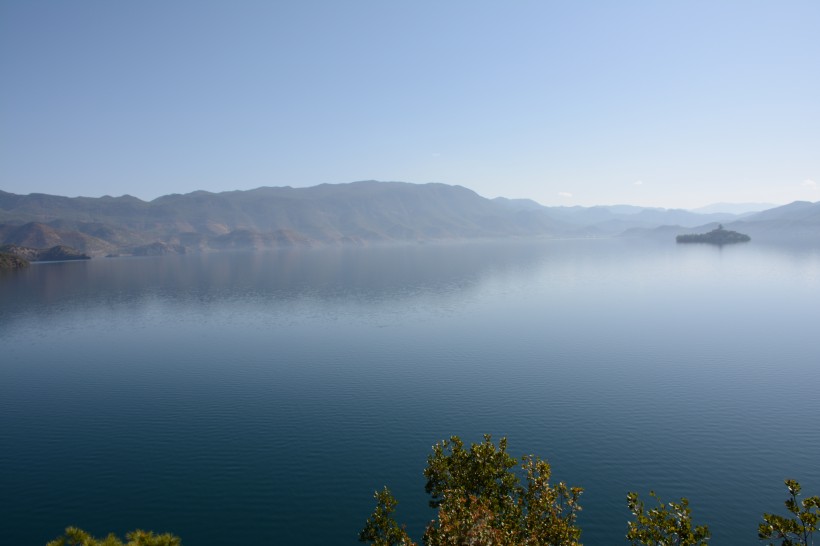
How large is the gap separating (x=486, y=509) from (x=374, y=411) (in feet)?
96.1

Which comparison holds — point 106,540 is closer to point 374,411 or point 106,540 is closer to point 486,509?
point 486,509

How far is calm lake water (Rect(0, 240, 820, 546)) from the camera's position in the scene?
29781 mm

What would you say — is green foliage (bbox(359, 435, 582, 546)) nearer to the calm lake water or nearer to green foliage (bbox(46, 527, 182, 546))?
green foliage (bbox(46, 527, 182, 546))

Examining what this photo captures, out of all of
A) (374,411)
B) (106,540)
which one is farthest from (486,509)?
(374,411)

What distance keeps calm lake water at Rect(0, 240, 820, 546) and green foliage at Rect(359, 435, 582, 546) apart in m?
8.93

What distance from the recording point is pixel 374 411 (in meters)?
44.4

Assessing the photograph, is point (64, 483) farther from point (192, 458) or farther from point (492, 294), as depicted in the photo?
point (492, 294)

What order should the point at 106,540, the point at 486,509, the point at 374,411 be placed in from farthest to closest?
the point at 374,411
the point at 486,509
the point at 106,540

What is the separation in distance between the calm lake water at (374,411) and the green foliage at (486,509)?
8.93m

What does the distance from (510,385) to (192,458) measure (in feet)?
108

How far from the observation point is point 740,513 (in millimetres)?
28078

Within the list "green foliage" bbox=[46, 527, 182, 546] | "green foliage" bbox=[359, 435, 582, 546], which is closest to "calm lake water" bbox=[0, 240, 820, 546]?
"green foliage" bbox=[359, 435, 582, 546]

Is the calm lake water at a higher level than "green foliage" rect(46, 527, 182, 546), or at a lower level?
lower

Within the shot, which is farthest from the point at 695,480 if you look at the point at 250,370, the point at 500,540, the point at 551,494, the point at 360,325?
the point at 360,325
